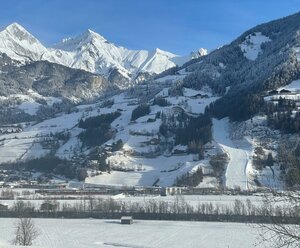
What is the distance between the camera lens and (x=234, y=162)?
15450 centimetres

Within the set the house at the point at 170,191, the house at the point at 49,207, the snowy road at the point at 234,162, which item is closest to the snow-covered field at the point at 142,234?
the house at the point at 49,207

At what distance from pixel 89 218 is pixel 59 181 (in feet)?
254

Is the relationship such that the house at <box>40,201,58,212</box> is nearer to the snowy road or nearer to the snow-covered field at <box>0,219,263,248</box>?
the snow-covered field at <box>0,219,263,248</box>

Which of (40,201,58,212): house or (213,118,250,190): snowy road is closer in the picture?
(40,201,58,212): house

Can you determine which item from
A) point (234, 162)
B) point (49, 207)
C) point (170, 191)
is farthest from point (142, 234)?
point (234, 162)

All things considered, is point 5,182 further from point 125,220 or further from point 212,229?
point 212,229

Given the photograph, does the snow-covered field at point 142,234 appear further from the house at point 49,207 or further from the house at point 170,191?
the house at point 170,191

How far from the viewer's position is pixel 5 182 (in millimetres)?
174250

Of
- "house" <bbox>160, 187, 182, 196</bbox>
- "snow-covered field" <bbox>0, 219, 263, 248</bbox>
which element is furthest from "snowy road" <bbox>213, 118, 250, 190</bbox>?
"snow-covered field" <bbox>0, 219, 263, 248</bbox>

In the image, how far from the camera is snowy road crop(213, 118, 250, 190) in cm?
14090

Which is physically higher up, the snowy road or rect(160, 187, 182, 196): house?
the snowy road

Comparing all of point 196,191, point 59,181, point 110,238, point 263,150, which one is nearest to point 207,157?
point 263,150

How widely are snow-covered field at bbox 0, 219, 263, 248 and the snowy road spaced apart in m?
53.6

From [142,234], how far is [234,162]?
86.0 meters
